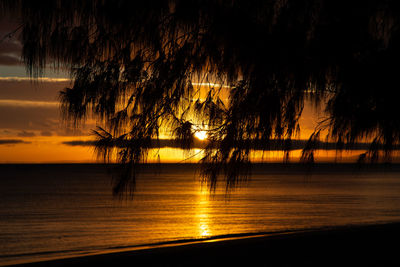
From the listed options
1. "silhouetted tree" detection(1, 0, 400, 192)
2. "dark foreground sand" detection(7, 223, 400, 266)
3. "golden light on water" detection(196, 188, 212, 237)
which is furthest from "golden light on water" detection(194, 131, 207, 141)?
"golden light on water" detection(196, 188, 212, 237)

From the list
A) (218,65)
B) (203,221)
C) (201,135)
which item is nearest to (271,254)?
(201,135)

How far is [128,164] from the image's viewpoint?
483 cm

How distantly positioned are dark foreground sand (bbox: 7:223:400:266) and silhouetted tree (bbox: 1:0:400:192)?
5.64 ft

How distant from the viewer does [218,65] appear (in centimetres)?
506

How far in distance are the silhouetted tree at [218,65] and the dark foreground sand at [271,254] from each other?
5.64 ft

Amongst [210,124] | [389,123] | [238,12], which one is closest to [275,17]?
Answer: [238,12]

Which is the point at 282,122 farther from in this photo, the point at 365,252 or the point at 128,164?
the point at 365,252

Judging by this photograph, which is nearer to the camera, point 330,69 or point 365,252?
point 330,69

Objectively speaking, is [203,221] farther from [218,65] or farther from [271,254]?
[218,65]

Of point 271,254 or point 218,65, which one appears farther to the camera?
point 271,254

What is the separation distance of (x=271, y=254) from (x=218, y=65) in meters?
2.96

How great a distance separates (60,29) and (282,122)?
2382 mm

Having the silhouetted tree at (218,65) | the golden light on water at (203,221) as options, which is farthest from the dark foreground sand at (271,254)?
the golden light on water at (203,221)

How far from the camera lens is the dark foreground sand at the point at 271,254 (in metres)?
6.20
